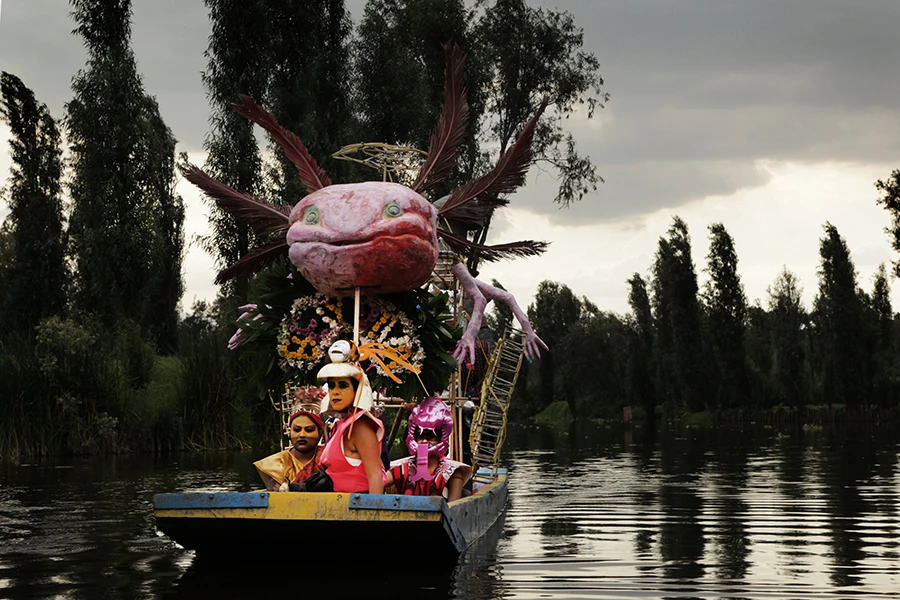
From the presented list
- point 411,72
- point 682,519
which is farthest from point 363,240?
point 411,72

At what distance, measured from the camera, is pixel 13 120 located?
39.4 m

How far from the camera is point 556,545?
10594 mm

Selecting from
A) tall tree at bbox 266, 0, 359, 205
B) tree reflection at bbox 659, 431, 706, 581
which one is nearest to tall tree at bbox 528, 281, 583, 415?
tall tree at bbox 266, 0, 359, 205

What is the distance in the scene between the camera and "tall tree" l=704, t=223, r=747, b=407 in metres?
58.5

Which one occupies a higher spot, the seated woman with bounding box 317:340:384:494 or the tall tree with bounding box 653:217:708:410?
the tall tree with bounding box 653:217:708:410

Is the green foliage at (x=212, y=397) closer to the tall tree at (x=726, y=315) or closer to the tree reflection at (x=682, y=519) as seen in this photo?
the tree reflection at (x=682, y=519)

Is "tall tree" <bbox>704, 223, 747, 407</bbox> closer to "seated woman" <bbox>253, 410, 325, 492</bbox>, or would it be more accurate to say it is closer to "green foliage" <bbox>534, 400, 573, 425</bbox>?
"green foliage" <bbox>534, 400, 573, 425</bbox>

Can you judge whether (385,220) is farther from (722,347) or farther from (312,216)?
(722,347)

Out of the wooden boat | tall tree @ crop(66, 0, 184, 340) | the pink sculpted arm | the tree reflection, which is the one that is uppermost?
tall tree @ crop(66, 0, 184, 340)

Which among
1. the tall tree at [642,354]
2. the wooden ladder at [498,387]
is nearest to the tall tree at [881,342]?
the tall tree at [642,354]

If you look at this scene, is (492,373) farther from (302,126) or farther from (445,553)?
(302,126)

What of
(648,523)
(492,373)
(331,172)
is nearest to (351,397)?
(492,373)

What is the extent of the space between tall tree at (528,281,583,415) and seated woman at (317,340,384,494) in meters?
65.5

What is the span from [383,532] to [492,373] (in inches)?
166
